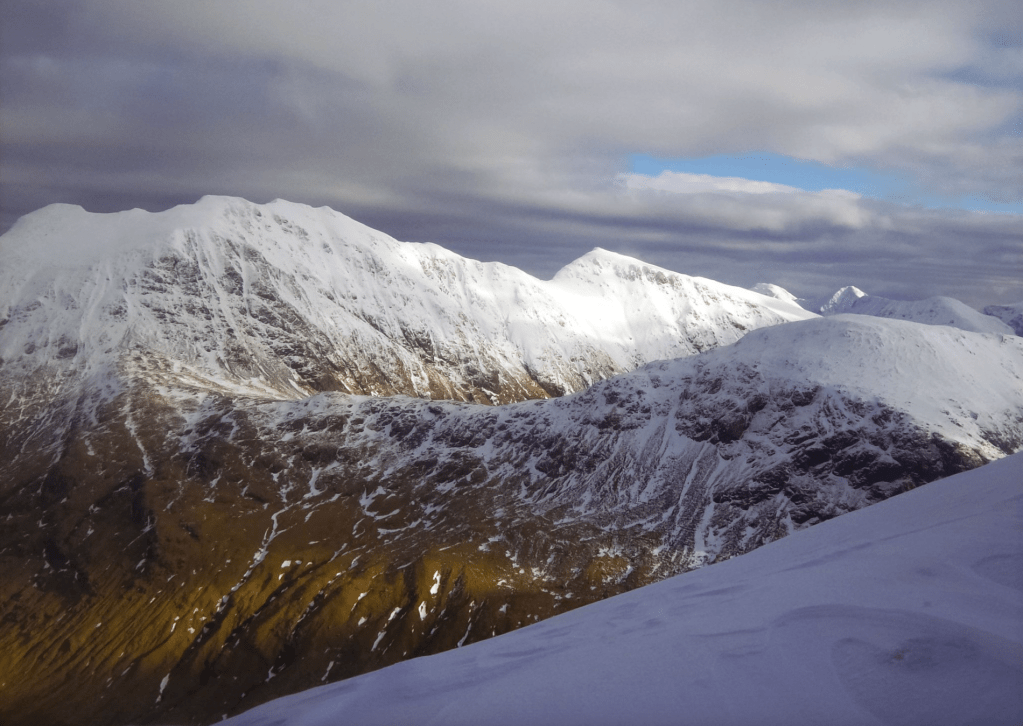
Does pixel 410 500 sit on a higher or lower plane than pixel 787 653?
lower

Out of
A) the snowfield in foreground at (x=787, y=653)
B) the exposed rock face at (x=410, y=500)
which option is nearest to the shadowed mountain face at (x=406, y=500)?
the exposed rock face at (x=410, y=500)

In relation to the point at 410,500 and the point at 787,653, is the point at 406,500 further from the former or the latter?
the point at 787,653

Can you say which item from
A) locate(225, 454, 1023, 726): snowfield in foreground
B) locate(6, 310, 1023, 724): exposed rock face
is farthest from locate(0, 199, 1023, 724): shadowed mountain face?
locate(225, 454, 1023, 726): snowfield in foreground

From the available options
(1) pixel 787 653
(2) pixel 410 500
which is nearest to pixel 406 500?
(2) pixel 410 500

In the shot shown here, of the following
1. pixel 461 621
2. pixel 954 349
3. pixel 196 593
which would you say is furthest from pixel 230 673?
pixel 954 349

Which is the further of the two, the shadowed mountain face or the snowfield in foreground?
the shadowed mountain face

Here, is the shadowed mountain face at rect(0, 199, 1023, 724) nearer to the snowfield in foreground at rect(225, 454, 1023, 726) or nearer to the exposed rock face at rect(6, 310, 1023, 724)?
the exposed rock face at rect(6, 310, 1023, 724)

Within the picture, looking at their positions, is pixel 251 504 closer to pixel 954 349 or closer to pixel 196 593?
pixel 196 593
